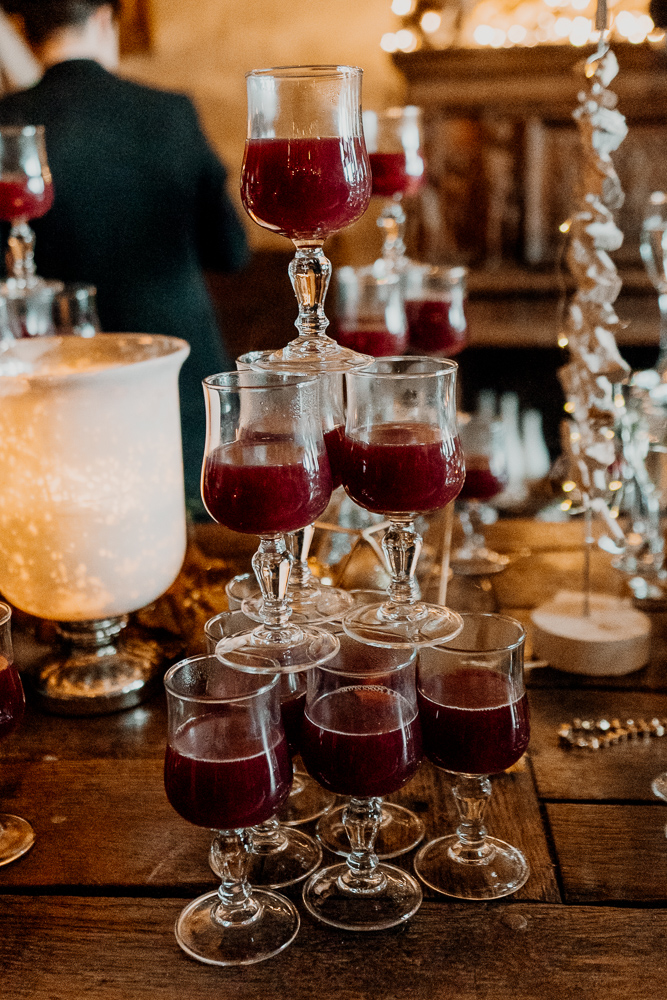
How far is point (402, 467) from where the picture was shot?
0.91m

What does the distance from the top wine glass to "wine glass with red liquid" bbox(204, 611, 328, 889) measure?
2.99 ft

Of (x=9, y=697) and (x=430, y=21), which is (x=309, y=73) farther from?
(x=430, y=21)

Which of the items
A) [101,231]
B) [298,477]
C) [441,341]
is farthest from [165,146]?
[298,477]

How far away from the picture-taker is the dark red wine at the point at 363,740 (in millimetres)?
887

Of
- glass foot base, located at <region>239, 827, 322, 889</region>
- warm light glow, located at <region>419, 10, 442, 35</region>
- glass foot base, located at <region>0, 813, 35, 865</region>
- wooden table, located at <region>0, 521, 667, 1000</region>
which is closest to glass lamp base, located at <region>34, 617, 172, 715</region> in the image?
wooden table, located at <region>0, 521, 667, 1000</region>

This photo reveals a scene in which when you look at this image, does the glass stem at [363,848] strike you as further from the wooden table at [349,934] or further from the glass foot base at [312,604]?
the glass foot base at [312,604]

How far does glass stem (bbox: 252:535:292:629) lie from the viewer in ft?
3.08

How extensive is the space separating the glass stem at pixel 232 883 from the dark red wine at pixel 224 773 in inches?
1.4

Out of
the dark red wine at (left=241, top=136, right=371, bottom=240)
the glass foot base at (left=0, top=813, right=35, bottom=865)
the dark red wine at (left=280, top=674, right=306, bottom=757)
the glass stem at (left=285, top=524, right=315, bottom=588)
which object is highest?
the dark red wine at (left=241, top=136, right=371, bottom=240)

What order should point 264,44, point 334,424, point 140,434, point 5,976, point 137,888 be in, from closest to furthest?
point 5,976 → point 137,888 → point 334,424 → point 140,434 → point 264,44

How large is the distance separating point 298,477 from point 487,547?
84 cm

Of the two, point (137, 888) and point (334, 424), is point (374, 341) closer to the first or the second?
point (334, 424)

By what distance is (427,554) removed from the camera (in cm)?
160

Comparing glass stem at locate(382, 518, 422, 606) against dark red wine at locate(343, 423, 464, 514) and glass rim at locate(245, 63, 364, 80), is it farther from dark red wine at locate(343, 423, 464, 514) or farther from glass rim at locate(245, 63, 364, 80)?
glass rim at locate(245, 63, 364, 80)
